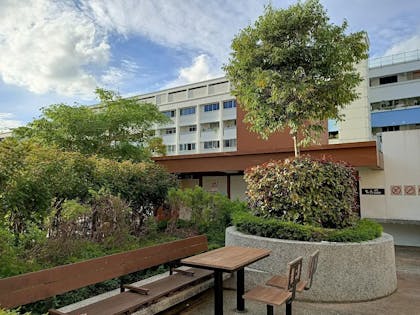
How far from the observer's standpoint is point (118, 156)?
15.4m

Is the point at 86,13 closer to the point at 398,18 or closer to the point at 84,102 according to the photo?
the point at 84,102

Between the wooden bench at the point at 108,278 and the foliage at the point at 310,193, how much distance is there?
2.14 meters

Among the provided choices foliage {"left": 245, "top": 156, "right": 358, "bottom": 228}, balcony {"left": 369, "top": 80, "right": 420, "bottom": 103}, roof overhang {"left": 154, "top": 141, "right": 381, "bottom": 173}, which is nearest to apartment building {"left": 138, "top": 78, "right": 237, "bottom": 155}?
balcony {"left": 369, "top": 80, "right": 420, "bottom": 103}

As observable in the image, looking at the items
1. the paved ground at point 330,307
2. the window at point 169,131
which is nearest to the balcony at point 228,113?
the window at point 169,131

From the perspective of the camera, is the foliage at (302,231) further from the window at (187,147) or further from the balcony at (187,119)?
the balcony at (187,119)

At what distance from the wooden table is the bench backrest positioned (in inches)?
25.3

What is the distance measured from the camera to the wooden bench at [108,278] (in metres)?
3.02

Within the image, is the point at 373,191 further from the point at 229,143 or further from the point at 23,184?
the point at 229,143

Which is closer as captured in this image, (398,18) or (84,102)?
(398,18)

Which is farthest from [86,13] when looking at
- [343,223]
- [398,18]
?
[398,18]

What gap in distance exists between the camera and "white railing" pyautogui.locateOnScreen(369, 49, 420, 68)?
110ft

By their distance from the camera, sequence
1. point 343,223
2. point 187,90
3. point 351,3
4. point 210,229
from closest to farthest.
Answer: point 343,223 < point 351,3 < point 210,229 < point 187,90

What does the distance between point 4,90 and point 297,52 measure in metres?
9.40

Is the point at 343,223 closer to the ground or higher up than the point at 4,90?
closer to the ground
